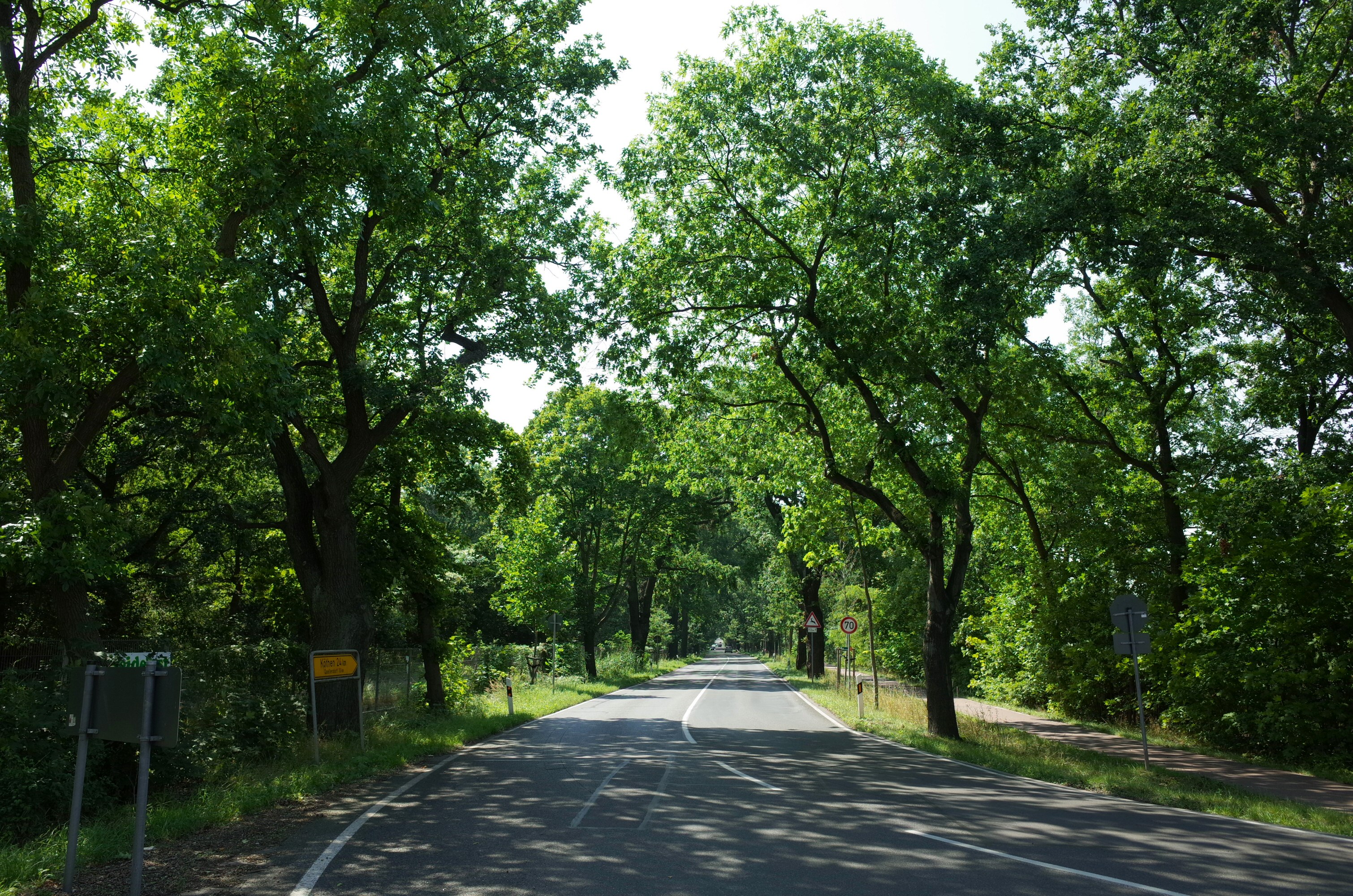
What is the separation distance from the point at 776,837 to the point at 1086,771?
27.1 feet

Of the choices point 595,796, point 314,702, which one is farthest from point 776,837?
point 314,702

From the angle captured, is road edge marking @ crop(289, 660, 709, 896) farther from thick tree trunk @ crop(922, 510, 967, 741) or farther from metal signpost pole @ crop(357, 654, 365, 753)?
thick tree trunk @ crop(922, 510, 967, 741)

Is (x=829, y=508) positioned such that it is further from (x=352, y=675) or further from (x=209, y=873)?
(x=209, y=873)

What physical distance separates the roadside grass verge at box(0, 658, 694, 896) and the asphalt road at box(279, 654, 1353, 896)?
1189 millimetres

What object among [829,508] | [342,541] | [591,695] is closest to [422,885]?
[342,541]

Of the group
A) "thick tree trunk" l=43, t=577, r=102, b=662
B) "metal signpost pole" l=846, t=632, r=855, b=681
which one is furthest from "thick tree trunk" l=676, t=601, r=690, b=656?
"thick tree trunk" l=43, t=577, r=102, b=662

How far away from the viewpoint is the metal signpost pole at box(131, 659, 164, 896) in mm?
6457

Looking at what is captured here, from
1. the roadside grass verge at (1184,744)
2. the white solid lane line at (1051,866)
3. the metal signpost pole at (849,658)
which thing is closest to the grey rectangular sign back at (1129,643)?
the roadside grass verge at (1184,744)

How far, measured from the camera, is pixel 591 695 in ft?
111

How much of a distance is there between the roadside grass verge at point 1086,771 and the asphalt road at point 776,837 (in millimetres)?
641

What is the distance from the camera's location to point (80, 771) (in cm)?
688

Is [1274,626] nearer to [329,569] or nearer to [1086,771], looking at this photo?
[1086,771]

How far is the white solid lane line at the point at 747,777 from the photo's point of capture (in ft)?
39.2

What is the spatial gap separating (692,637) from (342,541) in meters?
112
